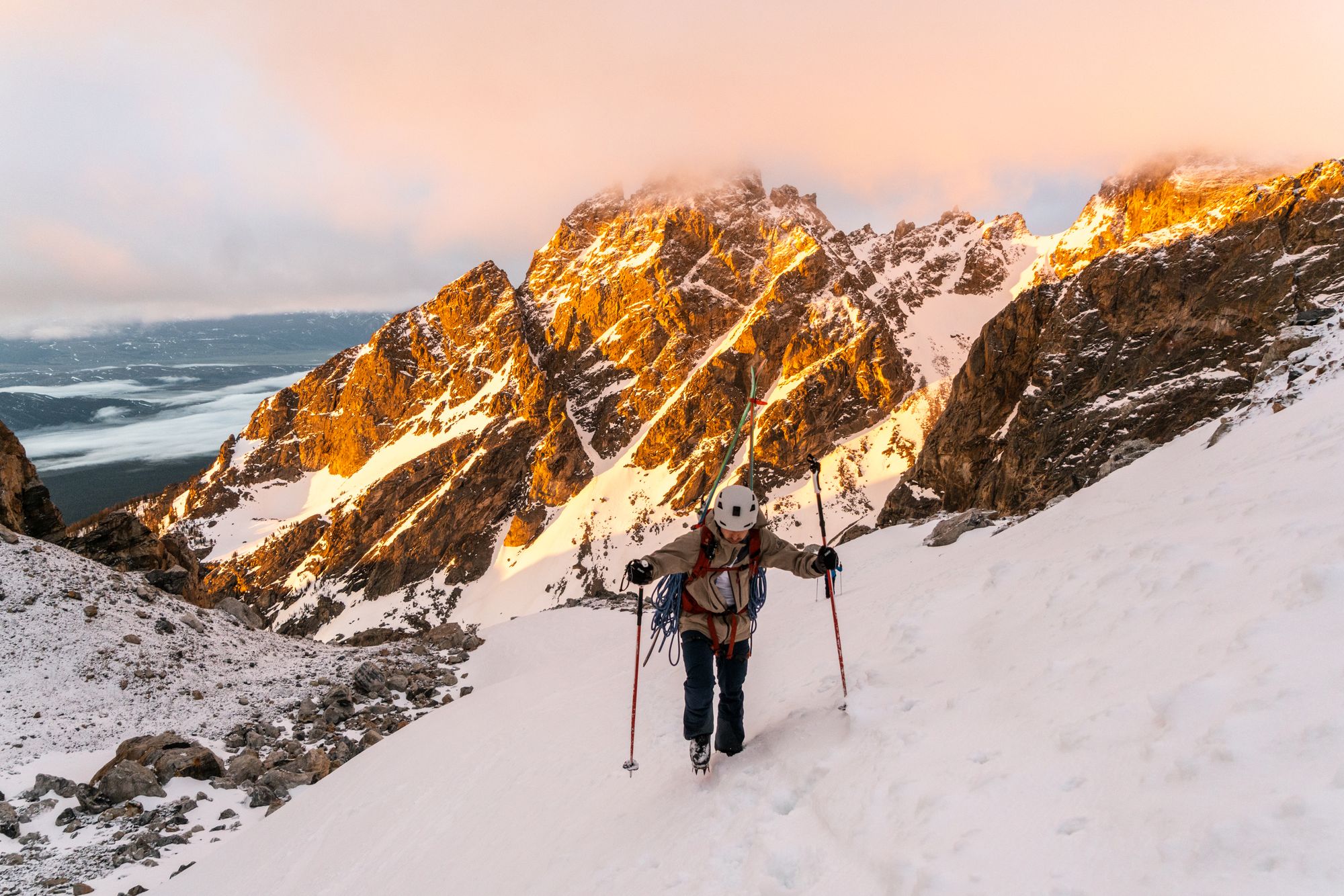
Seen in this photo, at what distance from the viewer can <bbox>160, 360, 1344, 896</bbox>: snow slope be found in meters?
3.23

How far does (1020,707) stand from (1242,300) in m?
58.5

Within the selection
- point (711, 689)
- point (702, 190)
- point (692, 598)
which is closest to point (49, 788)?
point (711, 689)

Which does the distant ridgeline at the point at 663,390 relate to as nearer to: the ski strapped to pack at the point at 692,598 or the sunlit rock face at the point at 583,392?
the sunlit rock face at the point at 583,392

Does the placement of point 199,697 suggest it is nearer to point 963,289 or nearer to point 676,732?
point 676,732

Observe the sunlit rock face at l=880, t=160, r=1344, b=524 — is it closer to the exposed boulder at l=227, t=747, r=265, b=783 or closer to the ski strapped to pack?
the ski strapped to pack

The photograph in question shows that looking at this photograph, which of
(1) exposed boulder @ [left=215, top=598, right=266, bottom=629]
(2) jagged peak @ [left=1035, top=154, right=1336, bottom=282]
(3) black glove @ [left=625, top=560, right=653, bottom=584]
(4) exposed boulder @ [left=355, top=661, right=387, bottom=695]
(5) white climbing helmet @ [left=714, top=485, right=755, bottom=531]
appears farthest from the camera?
(2) jagged peak @ [left=1035, top=154, right=1336, bottom=282]

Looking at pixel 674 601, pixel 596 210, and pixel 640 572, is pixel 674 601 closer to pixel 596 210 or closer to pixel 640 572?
pixel 640 572

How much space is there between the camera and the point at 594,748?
29.7ft

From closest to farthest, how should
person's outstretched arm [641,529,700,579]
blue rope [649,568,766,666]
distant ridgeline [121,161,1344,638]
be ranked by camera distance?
person's outstretched arm [641,529,700,579] < blue rope [649,568,766,666] < distant ridgeline [121,161,1344,638]

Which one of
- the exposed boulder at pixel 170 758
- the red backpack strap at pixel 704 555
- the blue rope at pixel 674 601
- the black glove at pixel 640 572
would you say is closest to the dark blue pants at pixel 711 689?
the blue rope at pixel 674 601

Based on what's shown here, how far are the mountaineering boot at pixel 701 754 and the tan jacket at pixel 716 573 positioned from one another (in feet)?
3.37

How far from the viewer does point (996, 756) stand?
4.46m

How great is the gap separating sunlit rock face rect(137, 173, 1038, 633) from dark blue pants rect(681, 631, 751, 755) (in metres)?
99.7

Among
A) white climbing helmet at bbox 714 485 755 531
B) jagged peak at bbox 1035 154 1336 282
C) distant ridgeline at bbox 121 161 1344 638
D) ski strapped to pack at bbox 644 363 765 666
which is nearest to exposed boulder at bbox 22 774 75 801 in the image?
ski strapped to pack at bbox 644 363 765 666
